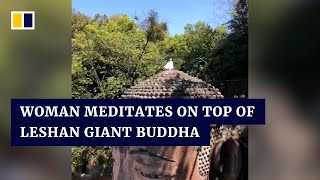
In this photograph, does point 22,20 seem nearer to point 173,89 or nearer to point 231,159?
point 173,89

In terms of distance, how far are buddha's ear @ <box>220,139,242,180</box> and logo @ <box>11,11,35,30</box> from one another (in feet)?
4.81

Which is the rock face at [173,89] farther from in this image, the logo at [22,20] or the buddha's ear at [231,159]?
the logo at [22,20]

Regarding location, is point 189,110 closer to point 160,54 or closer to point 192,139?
point 192,139

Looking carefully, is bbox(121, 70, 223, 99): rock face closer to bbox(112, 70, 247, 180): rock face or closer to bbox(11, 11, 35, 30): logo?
bbox(112, 70, 247, 180): rock face

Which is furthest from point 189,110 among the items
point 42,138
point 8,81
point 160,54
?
point 160,54

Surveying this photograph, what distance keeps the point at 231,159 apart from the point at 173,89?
64 centimetres

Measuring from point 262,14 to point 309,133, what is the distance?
0.48 meters

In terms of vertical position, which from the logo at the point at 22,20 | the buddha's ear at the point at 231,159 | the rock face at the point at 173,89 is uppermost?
the logo at the point at 22,20

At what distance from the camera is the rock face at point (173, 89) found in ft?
6.94

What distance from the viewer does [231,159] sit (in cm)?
256

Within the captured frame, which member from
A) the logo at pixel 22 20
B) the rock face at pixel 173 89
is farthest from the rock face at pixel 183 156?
the logo at pixel 22 20

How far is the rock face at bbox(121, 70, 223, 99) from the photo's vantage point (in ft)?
6.94

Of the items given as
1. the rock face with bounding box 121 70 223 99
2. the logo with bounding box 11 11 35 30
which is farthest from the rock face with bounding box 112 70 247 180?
the logo with bounding box 11 11 35 30

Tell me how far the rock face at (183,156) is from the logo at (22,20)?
0.75 m
